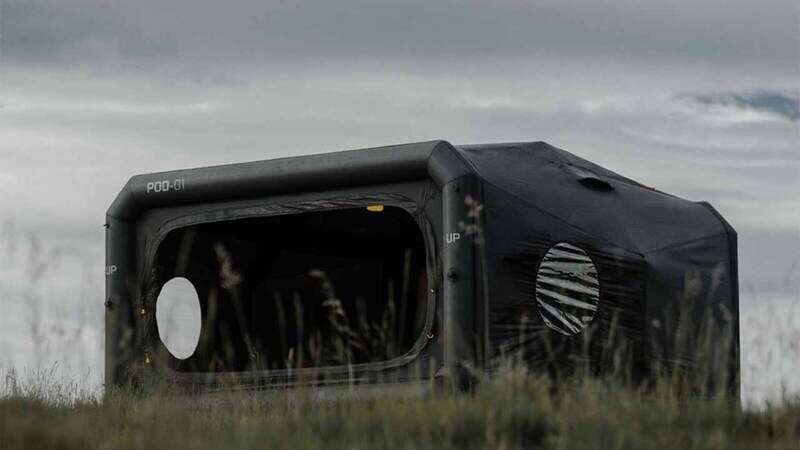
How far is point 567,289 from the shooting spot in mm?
8422

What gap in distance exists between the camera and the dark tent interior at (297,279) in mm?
10227

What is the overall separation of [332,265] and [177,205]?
2.19m

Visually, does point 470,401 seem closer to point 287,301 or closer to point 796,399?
point 796,399

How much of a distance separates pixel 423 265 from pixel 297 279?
3.67 feet

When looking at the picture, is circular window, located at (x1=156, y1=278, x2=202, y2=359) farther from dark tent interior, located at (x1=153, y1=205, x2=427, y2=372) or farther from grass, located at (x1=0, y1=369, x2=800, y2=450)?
grass, located at (x1=0, y1=369, x2=800, y2=450)

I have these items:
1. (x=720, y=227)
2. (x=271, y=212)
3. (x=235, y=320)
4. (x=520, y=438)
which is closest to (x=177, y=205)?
(x=271, y=212)

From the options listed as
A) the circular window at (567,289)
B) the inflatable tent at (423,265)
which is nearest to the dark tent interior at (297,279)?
the inflatable tent at (423,265)

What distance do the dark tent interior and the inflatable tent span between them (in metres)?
0.02

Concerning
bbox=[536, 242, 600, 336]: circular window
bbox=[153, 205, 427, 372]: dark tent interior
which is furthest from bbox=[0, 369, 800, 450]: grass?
bbox=[153, 205, 427, 372]: dark tent interior

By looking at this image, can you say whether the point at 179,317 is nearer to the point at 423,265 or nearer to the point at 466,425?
the point at 423,265

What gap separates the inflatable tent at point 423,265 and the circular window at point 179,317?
4 centimetres

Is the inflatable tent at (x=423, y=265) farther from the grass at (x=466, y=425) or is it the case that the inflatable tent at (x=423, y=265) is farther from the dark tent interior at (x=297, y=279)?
the grass at (x=466, y=425)

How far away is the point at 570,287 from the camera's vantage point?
332 inches

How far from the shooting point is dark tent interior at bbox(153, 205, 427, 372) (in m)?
10.2
